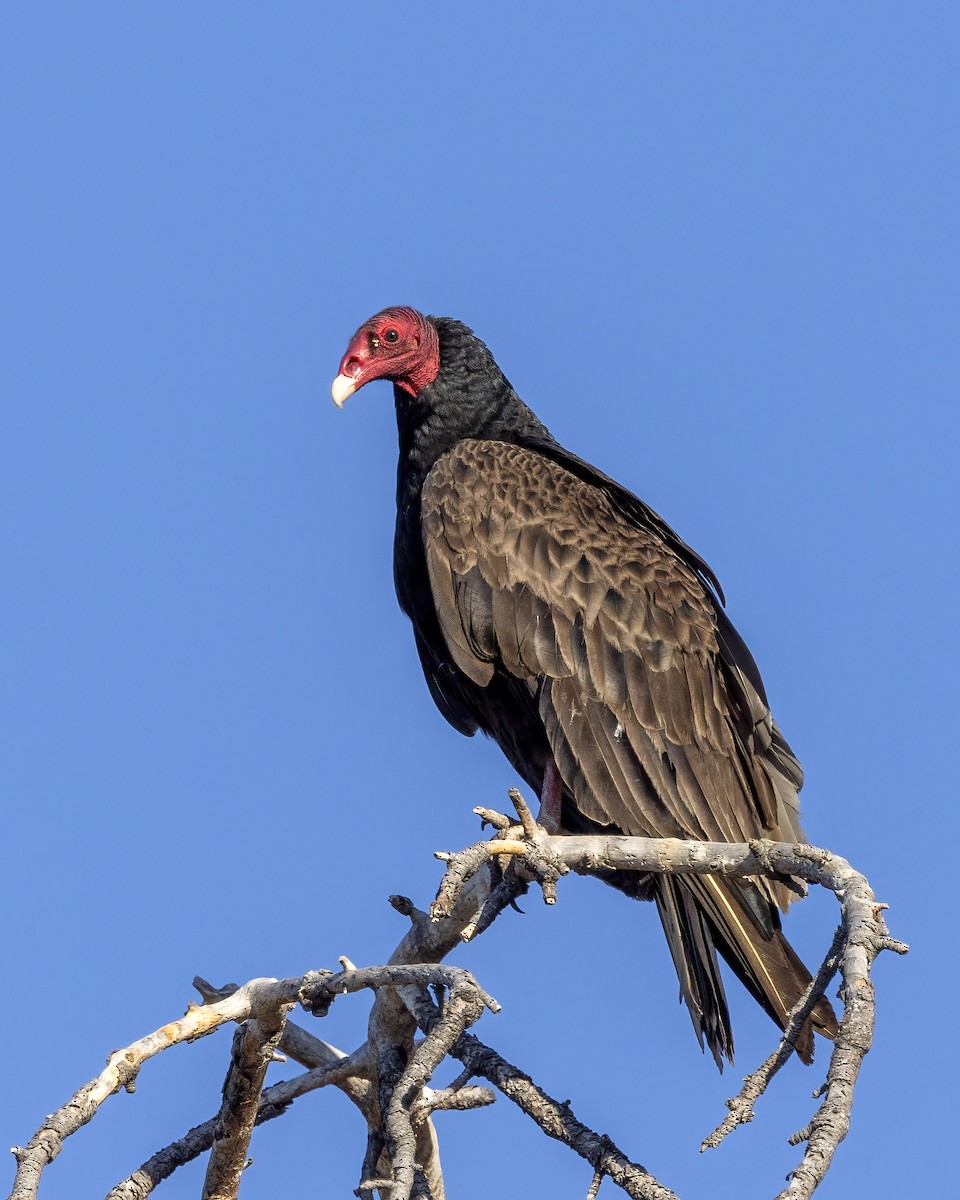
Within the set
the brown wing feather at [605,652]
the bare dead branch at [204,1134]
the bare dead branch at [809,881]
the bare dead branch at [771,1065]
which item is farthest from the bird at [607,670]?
the bare dead branch at [771,1065]

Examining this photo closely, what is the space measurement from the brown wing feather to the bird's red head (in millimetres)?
675

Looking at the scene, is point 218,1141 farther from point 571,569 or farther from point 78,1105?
point 571,569

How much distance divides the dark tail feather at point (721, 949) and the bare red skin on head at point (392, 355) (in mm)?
2254

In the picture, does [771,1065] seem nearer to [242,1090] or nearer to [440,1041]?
[440,1041]

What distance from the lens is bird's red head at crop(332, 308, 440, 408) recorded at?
5949mm

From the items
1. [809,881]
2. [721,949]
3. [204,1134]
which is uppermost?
[721,949]

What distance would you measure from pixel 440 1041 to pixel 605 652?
6.88ft

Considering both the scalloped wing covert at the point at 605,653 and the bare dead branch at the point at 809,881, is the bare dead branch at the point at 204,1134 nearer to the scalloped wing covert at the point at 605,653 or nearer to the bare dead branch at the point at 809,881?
the bare dead branch at the point at 809,881

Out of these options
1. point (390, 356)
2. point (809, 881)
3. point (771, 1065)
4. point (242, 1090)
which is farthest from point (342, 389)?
point (771, 1065)

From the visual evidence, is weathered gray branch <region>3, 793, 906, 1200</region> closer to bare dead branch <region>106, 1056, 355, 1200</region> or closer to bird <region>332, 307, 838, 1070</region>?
bare dead branch <region>106, 1056, 355, 1200</region>

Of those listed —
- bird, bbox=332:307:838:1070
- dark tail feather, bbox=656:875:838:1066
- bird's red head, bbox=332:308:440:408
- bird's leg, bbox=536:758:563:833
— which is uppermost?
bird's red head, bbox=332:308:440:408

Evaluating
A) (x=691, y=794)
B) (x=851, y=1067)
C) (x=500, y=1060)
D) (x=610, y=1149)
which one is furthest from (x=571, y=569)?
(x=851, y=1067)

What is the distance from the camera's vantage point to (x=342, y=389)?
5.89 metres

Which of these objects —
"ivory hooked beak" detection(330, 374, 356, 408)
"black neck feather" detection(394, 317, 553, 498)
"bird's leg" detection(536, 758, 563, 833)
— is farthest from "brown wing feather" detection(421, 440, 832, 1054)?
"ivory hooked beak" detection(330, 374, 356, 408)
